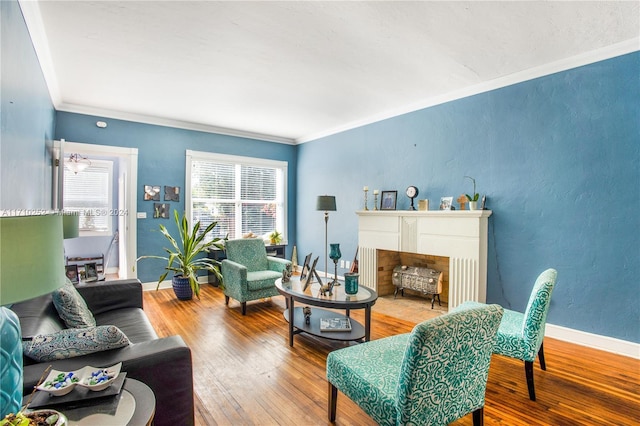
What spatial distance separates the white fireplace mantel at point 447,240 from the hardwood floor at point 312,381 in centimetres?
77

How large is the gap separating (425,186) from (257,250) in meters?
2.40

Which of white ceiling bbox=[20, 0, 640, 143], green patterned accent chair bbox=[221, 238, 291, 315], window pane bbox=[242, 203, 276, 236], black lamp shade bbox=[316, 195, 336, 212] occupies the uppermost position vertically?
white ceiling bbox=[20, 0, 640, 143]

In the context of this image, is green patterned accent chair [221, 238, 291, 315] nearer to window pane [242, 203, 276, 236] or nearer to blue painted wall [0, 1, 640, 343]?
window pane [242, 203, 276, 236]

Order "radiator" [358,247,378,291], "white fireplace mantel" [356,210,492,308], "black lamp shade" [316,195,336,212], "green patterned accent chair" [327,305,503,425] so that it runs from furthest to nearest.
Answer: "radiator" [358,247,378,291], "black lamp shade" [316,195,336,212], "white fireplace mantel" [356,210,492,308], "green patterned accent chair" [327,305,503,425]

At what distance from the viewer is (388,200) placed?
4547 mm

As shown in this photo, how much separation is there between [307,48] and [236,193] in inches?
138

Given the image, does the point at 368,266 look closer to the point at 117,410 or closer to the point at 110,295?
the point at 110,295

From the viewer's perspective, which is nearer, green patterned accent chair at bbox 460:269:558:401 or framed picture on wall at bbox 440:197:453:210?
green patterned accent chair at bbox 460:269:558:401

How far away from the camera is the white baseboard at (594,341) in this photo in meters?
2.67

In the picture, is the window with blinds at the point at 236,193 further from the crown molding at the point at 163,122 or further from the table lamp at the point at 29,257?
the table lamp at the point at 29,257

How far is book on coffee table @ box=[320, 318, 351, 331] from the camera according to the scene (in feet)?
9.39

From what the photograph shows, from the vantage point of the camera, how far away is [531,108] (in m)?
3.21

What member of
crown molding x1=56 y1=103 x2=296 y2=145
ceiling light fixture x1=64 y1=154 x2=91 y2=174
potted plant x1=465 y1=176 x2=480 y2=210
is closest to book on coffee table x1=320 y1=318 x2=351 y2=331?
potted plant x1=465 y1=176 x2=480 y2=210

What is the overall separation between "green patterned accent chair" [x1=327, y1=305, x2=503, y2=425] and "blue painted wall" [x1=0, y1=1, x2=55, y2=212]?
1837 mm
